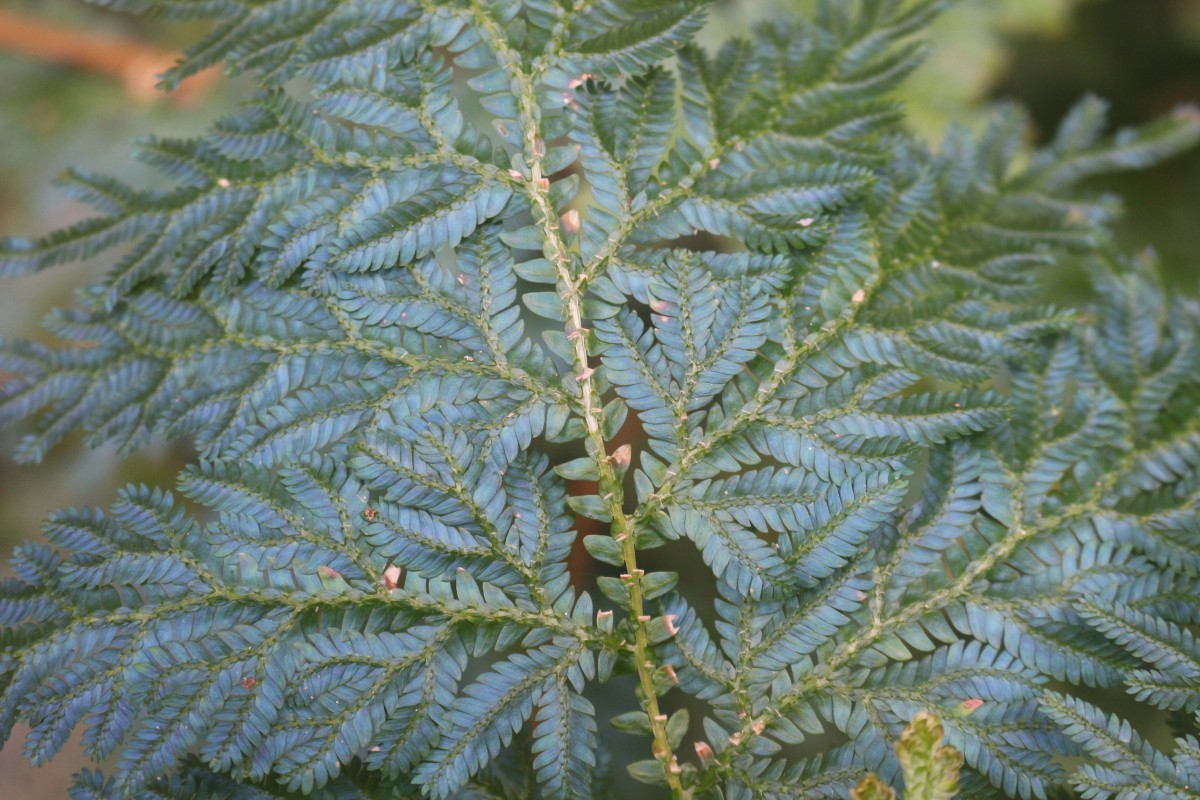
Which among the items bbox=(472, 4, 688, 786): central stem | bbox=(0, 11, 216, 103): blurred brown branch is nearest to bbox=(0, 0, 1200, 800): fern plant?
bbox=(472, 4, 688, 786): central stem

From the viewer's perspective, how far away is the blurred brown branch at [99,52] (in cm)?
235

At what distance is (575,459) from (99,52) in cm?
214

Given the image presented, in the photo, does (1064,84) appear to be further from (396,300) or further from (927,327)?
(396,300)

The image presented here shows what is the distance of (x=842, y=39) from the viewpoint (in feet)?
3.77

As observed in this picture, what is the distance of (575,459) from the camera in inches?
40.9

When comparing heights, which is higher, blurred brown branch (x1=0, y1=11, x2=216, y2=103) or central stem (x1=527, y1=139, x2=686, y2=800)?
blurred brown branch (x1=0, y1=11, x2=216, y2=103)

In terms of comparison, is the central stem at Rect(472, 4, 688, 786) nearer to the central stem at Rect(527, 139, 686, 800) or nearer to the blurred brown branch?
the central stem at Rect(527, 139, 686, 800)

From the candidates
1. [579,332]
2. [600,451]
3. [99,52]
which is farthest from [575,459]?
[99,52]

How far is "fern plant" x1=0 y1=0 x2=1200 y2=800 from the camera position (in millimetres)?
941

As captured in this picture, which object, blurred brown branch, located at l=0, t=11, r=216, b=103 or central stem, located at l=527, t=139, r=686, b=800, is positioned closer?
central stem, located at l=527, t=139, r=686, b=800

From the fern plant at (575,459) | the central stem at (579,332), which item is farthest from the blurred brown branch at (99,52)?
the central stem at (579,332)

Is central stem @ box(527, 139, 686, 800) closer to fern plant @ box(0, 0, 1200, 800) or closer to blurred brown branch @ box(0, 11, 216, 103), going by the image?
fern plant @ box(0, 0, 1200, 800)

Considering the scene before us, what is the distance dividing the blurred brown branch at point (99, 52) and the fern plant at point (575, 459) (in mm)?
1510

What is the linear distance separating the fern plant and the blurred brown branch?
1.51 meters
